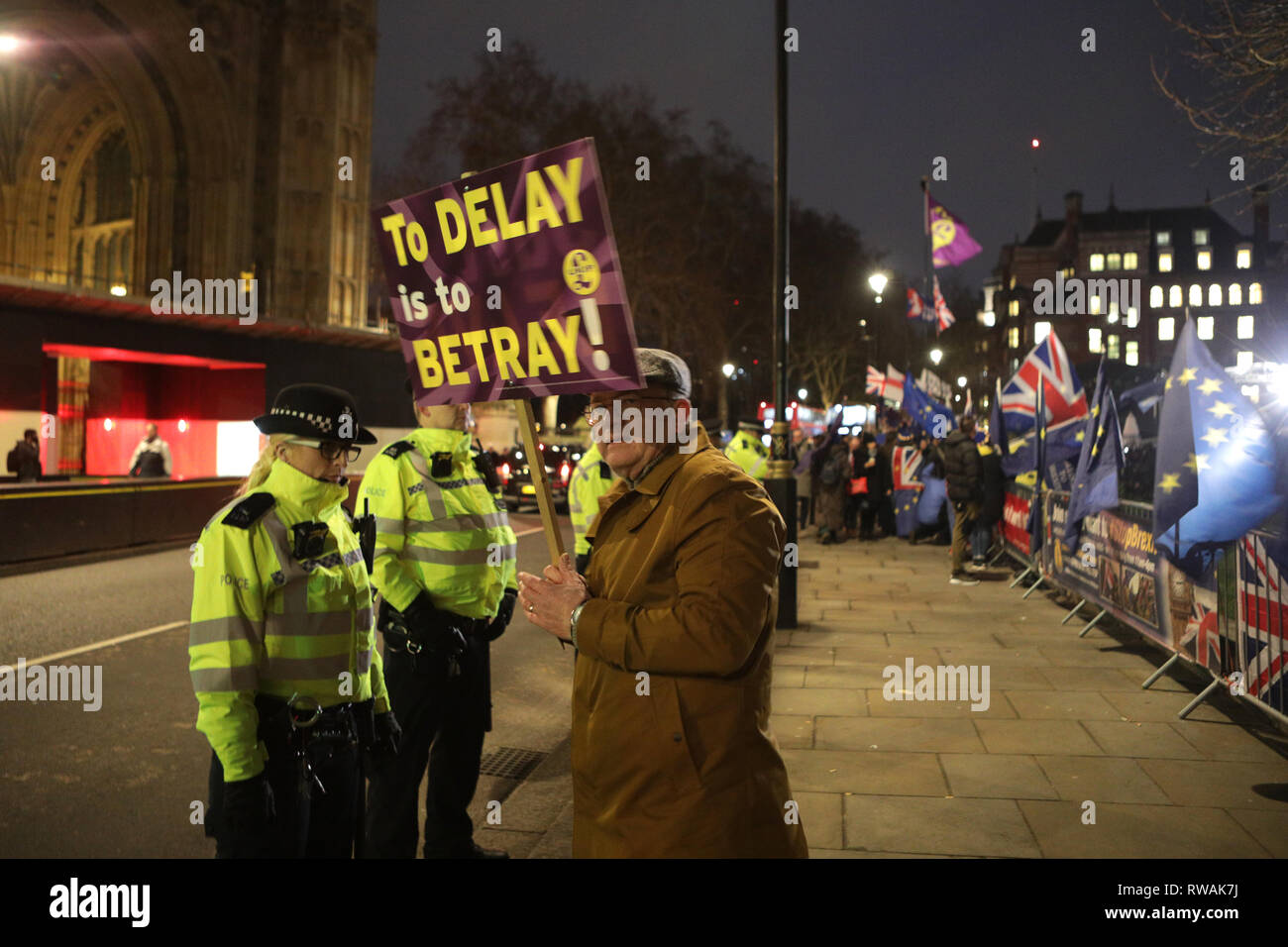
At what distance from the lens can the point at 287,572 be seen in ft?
9.52

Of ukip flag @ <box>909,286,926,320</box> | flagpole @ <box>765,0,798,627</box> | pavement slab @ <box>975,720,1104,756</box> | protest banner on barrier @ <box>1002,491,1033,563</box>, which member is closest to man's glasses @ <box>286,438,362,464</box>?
pavement slab @ <box>975,720,1104,756</box>

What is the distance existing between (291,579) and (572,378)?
3.52 ft

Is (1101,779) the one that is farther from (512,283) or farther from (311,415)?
(311,415)

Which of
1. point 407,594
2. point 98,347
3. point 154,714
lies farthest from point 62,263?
point 407,594

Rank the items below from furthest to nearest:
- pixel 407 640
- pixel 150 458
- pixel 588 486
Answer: pixel 150 458 < pixel 588 486 < pixel 407 640

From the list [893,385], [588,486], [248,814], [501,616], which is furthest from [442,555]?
[893,385]

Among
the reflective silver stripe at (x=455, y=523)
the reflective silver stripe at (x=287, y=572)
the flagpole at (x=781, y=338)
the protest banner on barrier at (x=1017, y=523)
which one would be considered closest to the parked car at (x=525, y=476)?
the protest banner on barrier at (x=1017, y=523)

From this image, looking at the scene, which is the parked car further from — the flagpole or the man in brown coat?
the man in brown coat

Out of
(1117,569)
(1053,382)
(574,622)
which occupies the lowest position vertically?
(1117,569)

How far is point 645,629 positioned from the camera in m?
2.32

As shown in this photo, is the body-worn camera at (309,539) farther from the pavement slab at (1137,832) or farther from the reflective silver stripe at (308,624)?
the pavement slab at (1137,832)

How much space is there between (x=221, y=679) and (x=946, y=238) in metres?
19.8

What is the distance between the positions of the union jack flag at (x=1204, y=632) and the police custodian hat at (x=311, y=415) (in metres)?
5.69

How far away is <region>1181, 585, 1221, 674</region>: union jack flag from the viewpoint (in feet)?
21.0
